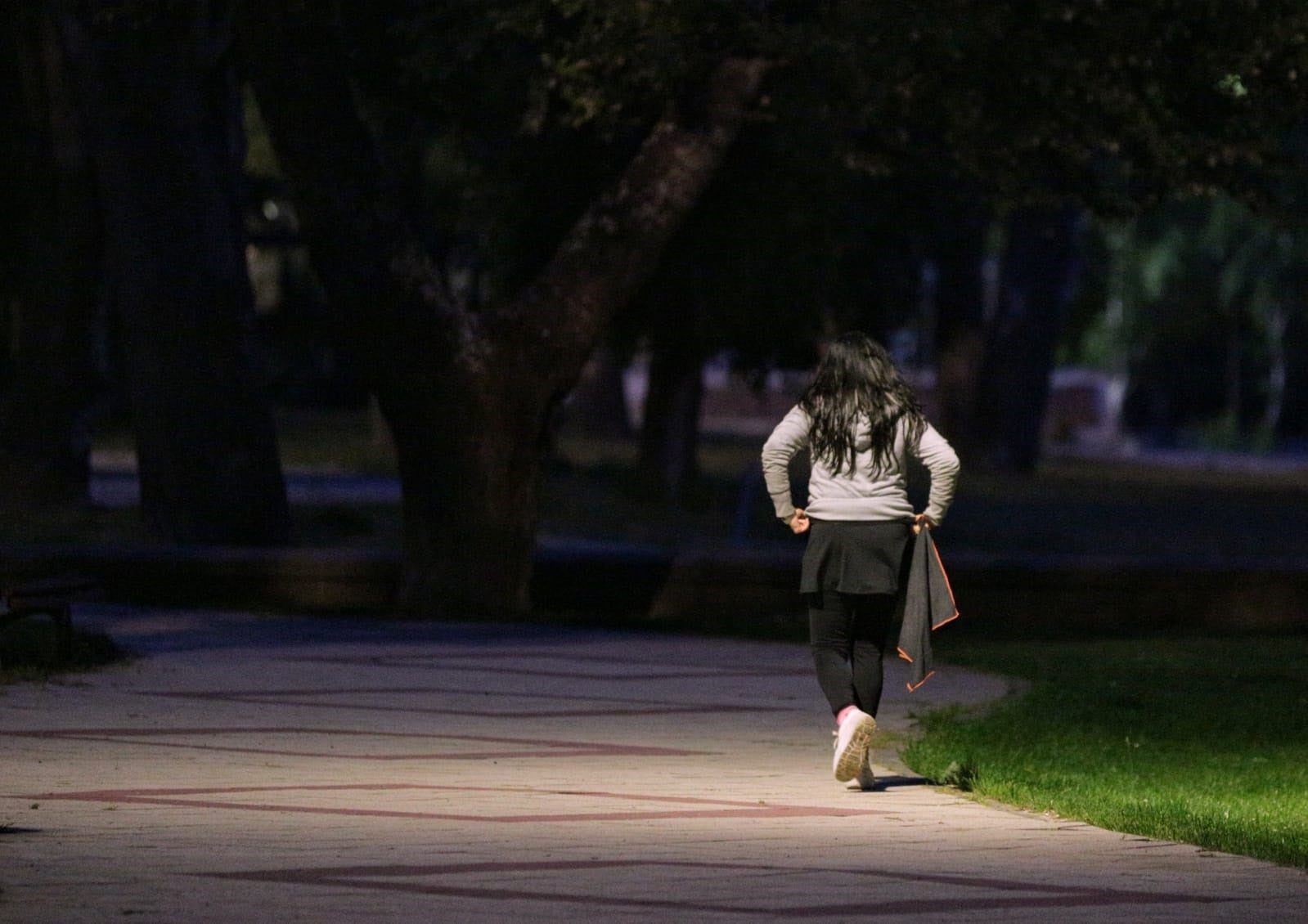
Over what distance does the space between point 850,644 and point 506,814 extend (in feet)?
6.08

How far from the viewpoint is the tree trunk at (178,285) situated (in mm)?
19734

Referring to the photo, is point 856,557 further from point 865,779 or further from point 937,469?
point 865,779

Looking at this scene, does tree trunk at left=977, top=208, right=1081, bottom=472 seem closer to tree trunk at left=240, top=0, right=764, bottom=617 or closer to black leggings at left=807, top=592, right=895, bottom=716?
tree trunk at left=240, top=0, right=764, bottom=617

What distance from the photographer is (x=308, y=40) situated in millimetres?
16719

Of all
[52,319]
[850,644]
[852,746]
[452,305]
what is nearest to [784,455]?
[850,644]

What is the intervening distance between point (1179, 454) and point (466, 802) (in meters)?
66.7

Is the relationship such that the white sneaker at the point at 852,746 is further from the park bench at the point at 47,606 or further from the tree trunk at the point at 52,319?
the tree trunk at the point at 52,319

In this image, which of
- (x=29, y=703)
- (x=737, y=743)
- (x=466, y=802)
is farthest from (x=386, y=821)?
(x=29, y=703)

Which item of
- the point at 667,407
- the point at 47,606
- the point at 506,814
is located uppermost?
the point at 506,814

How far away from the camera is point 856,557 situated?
9.67 m

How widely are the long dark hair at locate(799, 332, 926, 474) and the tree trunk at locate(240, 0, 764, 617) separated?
7242 millimetres

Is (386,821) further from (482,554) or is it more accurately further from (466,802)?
(482,554)

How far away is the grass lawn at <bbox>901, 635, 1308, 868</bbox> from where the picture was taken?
29.2ft

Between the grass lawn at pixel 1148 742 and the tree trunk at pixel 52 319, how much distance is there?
35.8 feet
